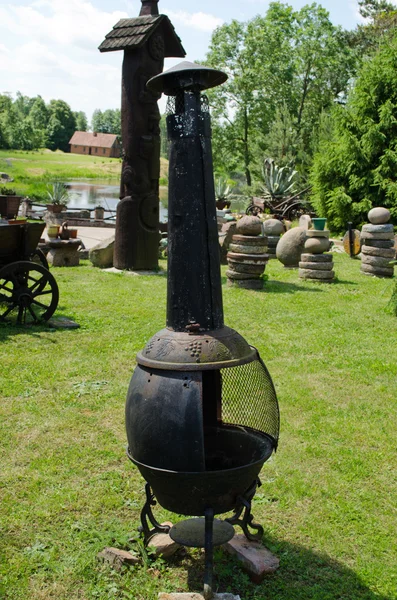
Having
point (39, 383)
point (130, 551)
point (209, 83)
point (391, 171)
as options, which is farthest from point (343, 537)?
point (391, 171)

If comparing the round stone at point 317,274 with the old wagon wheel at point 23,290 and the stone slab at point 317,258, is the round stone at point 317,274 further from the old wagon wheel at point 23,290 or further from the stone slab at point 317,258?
the old wagon wheel at point 23,290

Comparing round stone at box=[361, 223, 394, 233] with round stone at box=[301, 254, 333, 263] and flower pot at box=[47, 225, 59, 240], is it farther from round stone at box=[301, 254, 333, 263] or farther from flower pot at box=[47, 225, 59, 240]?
flower pot at box=[47, 225, 59, 240]

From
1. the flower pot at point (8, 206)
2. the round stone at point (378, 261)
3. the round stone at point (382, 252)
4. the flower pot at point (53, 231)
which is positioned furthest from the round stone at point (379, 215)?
the flower pot at point (8, 206)

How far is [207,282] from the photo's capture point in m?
3.12

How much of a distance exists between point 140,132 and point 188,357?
9.57 m

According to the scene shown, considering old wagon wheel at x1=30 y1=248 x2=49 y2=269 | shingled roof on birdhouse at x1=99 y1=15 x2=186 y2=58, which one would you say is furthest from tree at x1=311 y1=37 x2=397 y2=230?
old wagon wheel at x1=30 y1=248 x2=49 y2=269

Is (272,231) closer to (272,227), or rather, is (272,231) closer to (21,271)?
(272,227)

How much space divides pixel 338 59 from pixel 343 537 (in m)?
36.0

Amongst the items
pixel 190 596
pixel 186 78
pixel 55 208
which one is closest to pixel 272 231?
pixel 55 208

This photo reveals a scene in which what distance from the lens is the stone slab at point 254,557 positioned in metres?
3.16

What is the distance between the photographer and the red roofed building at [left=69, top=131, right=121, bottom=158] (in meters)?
100

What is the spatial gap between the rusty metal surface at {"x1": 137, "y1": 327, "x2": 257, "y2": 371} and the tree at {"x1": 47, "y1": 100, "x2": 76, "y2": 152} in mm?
101977

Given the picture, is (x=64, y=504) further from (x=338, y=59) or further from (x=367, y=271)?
(x=338, y=59)

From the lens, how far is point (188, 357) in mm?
2955
